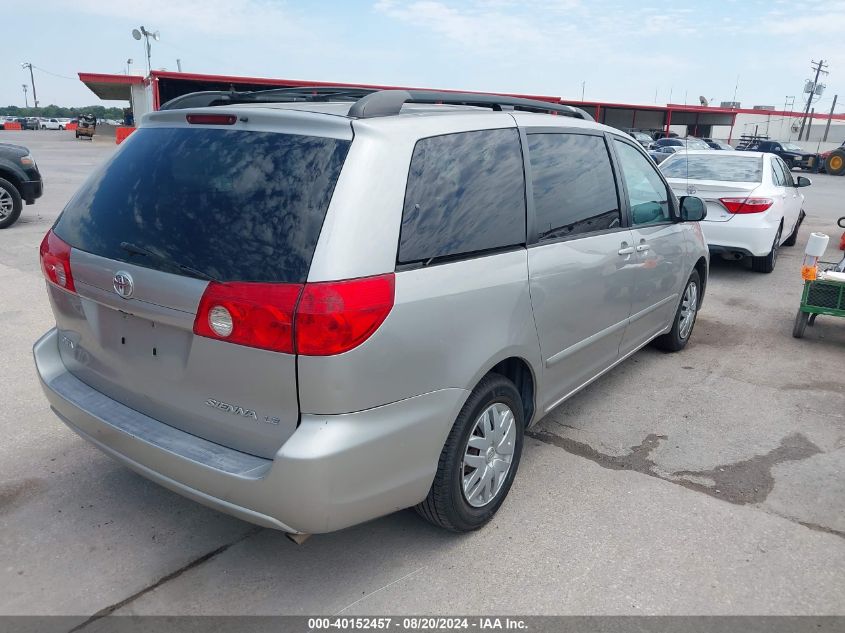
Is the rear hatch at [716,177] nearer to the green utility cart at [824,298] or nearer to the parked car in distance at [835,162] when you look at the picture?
the green utility cart at [824,298]

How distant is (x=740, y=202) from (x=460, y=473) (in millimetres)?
6686

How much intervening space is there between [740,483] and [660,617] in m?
1.28

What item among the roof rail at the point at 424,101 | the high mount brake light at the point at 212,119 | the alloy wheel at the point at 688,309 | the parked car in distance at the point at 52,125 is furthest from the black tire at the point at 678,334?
the parked car in distance at the point at 52,125

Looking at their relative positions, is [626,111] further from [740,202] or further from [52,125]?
[52,125]

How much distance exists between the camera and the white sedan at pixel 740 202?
808 cm

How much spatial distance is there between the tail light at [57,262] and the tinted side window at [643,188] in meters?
3.09

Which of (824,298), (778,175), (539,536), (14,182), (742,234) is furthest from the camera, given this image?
(14,182)

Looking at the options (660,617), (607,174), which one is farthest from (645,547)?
(607,174)

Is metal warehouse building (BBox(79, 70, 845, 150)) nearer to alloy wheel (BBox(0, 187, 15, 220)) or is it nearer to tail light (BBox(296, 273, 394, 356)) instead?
alloy wheel (BBox(0, 187, 15, 220))

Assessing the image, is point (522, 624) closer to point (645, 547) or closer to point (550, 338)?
point (645, 547)

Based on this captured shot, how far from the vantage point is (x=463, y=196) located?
109 inches

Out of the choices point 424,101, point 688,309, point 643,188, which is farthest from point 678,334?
point 424,101

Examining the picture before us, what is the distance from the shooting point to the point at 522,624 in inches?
98.4

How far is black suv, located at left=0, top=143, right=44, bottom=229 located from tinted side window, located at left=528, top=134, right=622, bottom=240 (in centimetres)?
950
